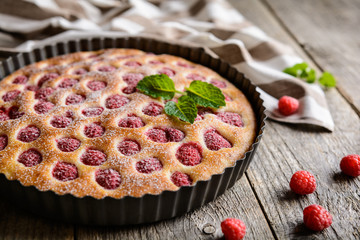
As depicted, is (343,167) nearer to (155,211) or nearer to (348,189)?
(348,189)

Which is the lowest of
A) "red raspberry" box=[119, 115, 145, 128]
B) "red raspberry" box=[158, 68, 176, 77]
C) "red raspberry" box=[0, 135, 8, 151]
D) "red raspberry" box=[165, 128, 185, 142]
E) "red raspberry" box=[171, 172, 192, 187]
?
"red raspberry" box=[0, 135, 8, 151]

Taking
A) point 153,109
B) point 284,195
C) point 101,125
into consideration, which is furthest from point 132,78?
point 284,195

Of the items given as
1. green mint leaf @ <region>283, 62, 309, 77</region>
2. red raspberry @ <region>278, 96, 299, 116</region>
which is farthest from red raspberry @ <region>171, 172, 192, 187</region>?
green mint leaf @ <region>283, 62, 309, 77</region>

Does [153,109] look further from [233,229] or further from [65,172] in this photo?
[233,229]

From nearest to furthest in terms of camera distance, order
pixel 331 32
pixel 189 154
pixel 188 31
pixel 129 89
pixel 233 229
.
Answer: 1. pixel 233 229
2. pixel 189 154
3. pixel 129 89
4. pixel 188 31
5. pixel 331 32

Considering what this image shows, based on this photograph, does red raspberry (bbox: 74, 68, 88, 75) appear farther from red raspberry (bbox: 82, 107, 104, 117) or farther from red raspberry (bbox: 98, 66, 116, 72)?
red raspberry (bbox: 82, 107, 104, 117)

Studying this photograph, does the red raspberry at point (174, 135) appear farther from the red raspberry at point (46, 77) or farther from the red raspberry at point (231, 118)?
the red raspberry at point (46, 77)

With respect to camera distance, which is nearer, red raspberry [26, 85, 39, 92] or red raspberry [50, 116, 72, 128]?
red raspberry [50, 116, 72, 128]
